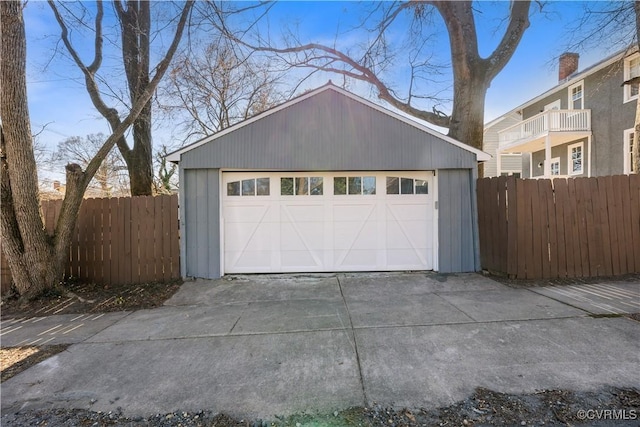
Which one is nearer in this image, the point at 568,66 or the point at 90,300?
the point at 90,300

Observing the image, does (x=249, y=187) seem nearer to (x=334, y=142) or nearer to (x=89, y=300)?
(x=334, y=142)

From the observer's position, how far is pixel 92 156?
14.7m

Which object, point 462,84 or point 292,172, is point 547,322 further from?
point 462,84

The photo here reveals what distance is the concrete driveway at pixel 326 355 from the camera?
243 centimetres

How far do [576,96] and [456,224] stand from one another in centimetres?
1234

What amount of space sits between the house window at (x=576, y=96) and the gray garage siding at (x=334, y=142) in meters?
11.2

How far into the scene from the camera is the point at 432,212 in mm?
6500

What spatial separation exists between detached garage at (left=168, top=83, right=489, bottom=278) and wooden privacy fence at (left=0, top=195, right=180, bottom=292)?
1.34 ft

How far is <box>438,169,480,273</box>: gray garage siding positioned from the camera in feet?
20.9

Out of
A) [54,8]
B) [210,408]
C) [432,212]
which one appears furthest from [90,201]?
[432,212]

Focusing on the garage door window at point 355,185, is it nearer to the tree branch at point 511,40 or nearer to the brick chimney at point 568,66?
the tree branch at point 511,40

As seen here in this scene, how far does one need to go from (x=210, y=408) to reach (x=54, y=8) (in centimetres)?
977

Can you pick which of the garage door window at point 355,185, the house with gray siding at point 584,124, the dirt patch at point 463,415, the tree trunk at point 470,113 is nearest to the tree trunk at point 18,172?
the dirt patch at point 463,415

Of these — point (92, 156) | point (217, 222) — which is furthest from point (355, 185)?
point (92, 156)
